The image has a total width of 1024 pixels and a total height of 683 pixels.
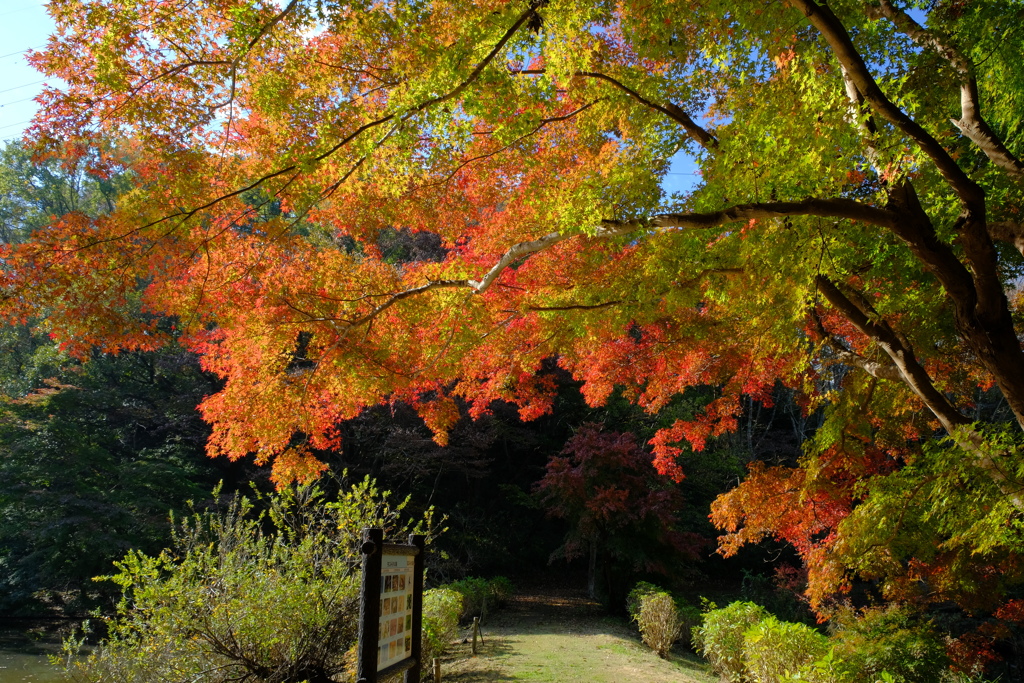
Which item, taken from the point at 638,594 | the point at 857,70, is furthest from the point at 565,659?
the point at 857,70

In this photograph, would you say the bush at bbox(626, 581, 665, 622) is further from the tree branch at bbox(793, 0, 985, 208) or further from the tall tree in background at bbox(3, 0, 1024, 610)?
the tree branch at bbox(793, 0, 985, 208)

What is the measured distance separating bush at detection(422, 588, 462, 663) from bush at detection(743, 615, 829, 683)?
3.33 metres

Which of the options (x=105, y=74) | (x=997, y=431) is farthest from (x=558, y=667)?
(x=105, y=74)

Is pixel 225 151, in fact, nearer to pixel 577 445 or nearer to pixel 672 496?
pixel 577 445

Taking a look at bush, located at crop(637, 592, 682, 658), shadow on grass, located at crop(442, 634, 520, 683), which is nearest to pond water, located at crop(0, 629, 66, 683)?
shadow on grass, located at crop(442, 634, 520, 683)

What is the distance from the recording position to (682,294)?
5688 millimetres

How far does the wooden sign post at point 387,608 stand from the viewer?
3156mm

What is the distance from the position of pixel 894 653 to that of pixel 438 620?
4.62 meters

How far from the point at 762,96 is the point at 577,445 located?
368 inches

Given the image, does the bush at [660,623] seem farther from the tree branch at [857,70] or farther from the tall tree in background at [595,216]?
the tree branch at [857,70]

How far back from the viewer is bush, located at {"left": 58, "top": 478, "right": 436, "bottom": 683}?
15.1ft

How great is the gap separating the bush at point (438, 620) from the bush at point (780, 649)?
10.9ft

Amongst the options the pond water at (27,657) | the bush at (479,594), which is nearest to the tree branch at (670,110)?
the bush at (479,594)

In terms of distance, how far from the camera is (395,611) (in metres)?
3.53
